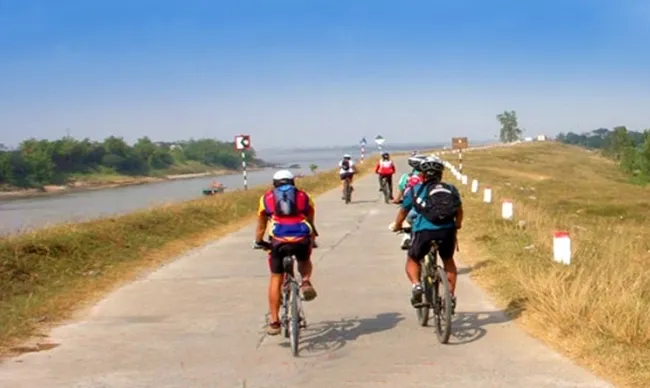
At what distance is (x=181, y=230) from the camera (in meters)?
16.4

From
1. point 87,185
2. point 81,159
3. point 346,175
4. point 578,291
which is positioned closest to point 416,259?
point 578,291

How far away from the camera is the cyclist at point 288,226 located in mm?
6516

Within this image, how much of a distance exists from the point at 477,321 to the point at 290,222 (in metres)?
2.36

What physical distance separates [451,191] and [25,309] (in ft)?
16.4

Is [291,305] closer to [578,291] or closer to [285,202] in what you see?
[285,202]

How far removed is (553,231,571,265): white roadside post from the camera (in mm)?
9789

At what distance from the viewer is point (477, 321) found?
24.9ft

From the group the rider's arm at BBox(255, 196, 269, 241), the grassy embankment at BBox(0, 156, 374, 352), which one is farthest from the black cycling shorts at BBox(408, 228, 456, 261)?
the grassy embankment at BBox(0, 156, 374, 352)

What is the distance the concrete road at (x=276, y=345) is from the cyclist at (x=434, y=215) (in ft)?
2.18

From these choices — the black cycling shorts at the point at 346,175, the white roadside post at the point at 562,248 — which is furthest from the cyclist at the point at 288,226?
the black cycling shorts at the point at 346,175

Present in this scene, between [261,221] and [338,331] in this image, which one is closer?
[261,221]

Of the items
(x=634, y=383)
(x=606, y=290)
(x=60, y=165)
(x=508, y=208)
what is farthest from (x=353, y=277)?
(x=60, y=165)

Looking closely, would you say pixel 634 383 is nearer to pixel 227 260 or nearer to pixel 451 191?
pixel 451 191

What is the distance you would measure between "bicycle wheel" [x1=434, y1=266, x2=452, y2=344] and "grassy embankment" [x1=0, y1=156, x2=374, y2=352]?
3818mm
